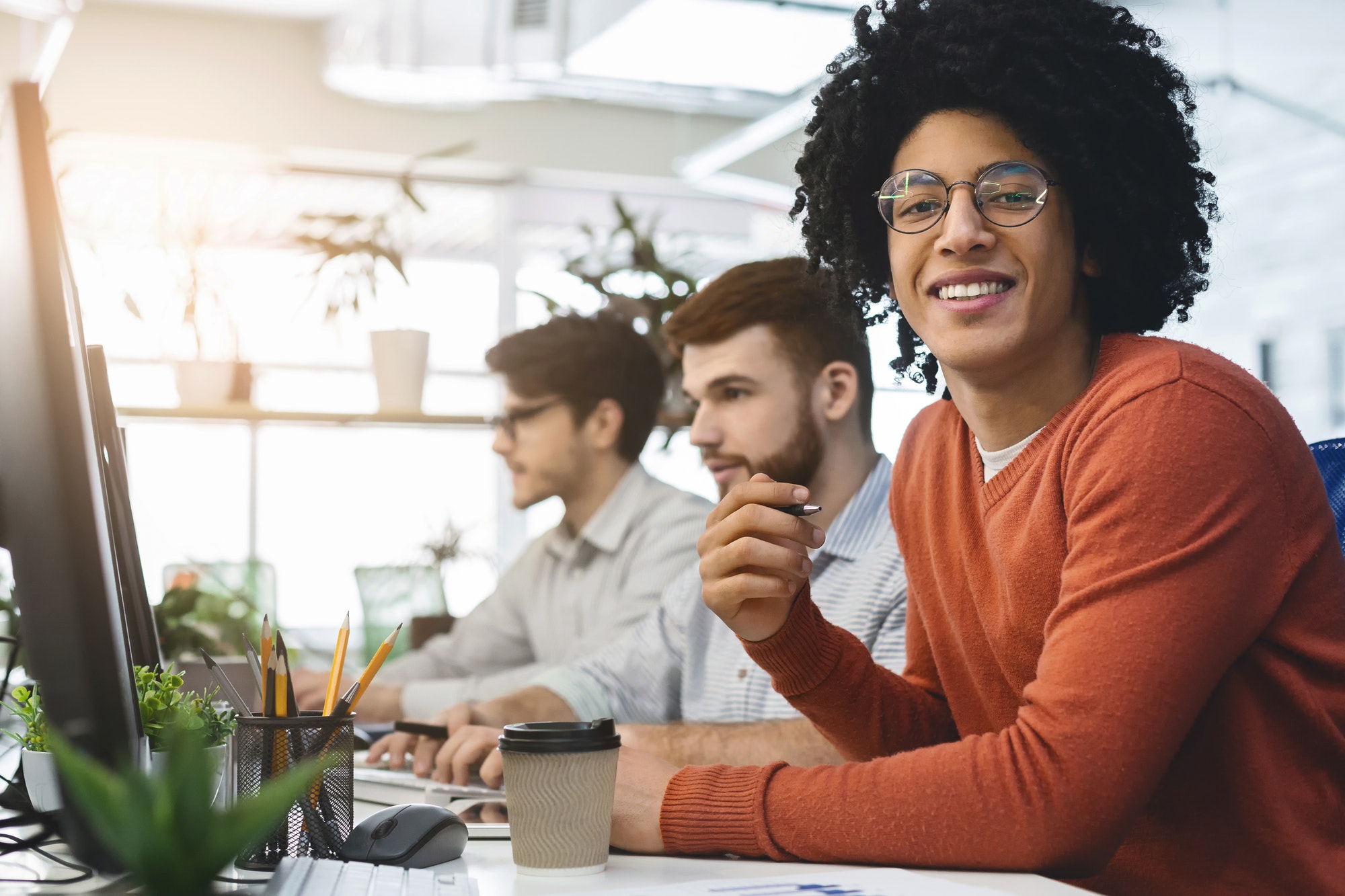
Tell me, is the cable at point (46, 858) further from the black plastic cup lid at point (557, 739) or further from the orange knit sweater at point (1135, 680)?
the orange knit sweater at point (1135, 680)

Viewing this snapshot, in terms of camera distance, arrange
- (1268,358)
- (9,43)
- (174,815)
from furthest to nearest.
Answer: (9,43) → (1268,358) → (174,815)

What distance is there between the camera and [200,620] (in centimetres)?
234

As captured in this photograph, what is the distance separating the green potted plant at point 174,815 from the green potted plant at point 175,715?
0.38m

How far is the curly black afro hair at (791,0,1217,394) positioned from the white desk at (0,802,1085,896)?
0.63 metres

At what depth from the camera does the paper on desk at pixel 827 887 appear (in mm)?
801

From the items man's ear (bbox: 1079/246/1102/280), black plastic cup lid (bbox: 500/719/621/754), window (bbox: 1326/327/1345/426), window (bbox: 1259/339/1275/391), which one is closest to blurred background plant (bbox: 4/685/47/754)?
black plastic cup lid (bbox: 500/719/621/754)

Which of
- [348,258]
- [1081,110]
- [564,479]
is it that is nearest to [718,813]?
[1081,110]

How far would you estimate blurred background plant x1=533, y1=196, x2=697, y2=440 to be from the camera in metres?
3.12

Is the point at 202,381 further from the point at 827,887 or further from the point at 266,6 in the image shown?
the point at 266,6

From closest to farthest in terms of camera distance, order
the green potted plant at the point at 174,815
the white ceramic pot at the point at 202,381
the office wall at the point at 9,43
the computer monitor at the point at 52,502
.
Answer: the green potted plant at the point at 174,815 → the computer monitor at the point at 52,502 → the white ceramic pot at the point at 202,381 → the office wall at the point at 9,43

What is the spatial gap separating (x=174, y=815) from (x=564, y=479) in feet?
8.13

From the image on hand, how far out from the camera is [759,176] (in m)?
3.96

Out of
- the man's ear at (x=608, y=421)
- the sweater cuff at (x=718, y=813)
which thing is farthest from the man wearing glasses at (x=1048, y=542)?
the man's ear at (x=608, y=421)

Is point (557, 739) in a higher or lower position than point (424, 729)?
higher
